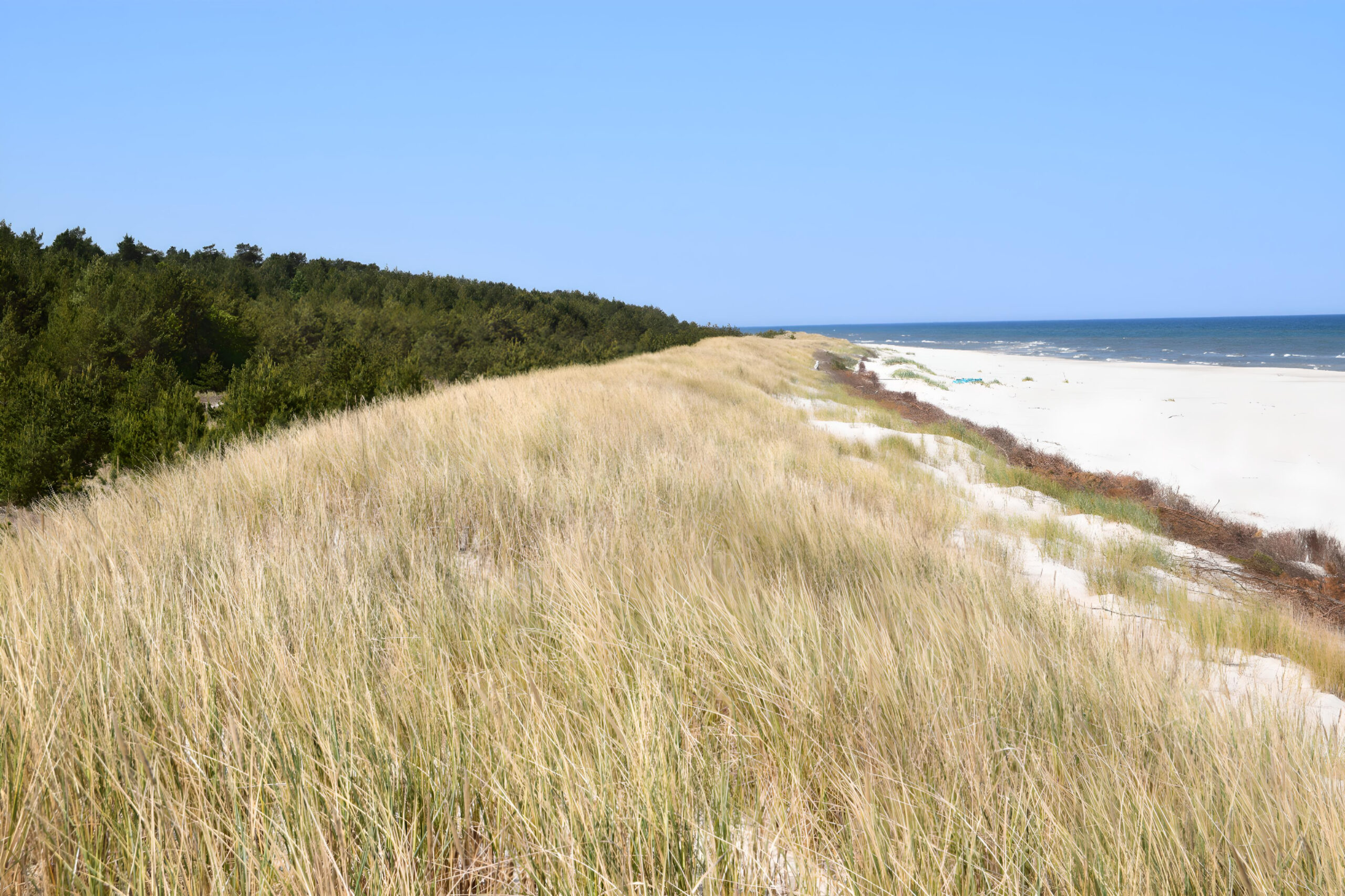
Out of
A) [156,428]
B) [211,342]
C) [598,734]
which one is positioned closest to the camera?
[598,734]

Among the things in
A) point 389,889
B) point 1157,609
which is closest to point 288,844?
point 389,889

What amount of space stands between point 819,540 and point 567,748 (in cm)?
225

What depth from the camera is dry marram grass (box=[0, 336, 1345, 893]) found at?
1.37 m

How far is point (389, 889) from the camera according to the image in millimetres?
1242

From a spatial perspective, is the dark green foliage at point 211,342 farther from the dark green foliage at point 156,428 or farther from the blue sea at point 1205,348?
the blue sea at point 1205,348

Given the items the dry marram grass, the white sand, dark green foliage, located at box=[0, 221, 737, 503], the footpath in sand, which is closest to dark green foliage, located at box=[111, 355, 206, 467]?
dark green foliage, located at box=[0, 221, 737, 503]

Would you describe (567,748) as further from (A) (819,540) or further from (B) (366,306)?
(B) (366,306)

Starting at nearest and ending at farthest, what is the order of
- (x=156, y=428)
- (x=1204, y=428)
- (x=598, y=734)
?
(x=598, y=734) < (x=156, y=428) < (x=1204, y=428)

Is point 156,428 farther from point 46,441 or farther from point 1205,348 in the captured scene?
point 1205,348

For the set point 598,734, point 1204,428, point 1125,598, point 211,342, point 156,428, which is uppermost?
point 211,342

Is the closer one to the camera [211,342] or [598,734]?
[598,734]

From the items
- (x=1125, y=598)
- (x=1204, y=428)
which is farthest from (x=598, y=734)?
(x=1204, y=428)

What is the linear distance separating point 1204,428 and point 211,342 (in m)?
30.0

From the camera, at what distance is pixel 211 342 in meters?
23.7
